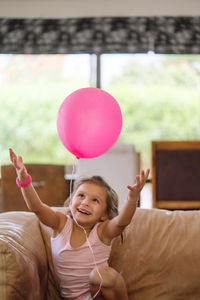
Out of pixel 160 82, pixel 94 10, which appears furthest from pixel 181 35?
pixel 94 10

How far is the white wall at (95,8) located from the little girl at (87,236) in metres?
4.12

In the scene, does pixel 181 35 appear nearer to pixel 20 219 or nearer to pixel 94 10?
pixel 94 10

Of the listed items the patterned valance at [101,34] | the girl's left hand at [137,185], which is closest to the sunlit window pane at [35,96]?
the patterned valance at [101,34]

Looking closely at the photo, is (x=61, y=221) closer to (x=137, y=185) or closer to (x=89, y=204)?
(x=89, y=204)

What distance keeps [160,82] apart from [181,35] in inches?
29.2

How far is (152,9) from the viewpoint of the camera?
5.67 meters

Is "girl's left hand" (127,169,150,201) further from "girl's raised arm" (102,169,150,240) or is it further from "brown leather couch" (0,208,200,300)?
"brown leather couch" (0,208,200,300)

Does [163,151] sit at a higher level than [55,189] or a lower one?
higher

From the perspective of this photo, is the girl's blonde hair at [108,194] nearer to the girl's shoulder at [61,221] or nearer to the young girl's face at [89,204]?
the young girl's face at [89,204]

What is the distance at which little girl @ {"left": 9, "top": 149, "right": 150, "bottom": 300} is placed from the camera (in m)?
1.77

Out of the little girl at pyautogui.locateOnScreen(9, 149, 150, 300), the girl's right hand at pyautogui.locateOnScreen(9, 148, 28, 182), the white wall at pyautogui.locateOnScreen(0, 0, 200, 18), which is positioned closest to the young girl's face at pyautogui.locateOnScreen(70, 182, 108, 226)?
the little girl at pyautogui.locateOnScreen(9, 149, 150, 300)

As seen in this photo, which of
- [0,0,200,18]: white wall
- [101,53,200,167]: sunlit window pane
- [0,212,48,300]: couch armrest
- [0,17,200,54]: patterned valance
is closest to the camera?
[0,212,48,300]: couch armrest

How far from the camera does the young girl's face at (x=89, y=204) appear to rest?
1.94m

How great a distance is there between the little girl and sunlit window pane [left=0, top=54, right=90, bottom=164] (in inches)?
159
